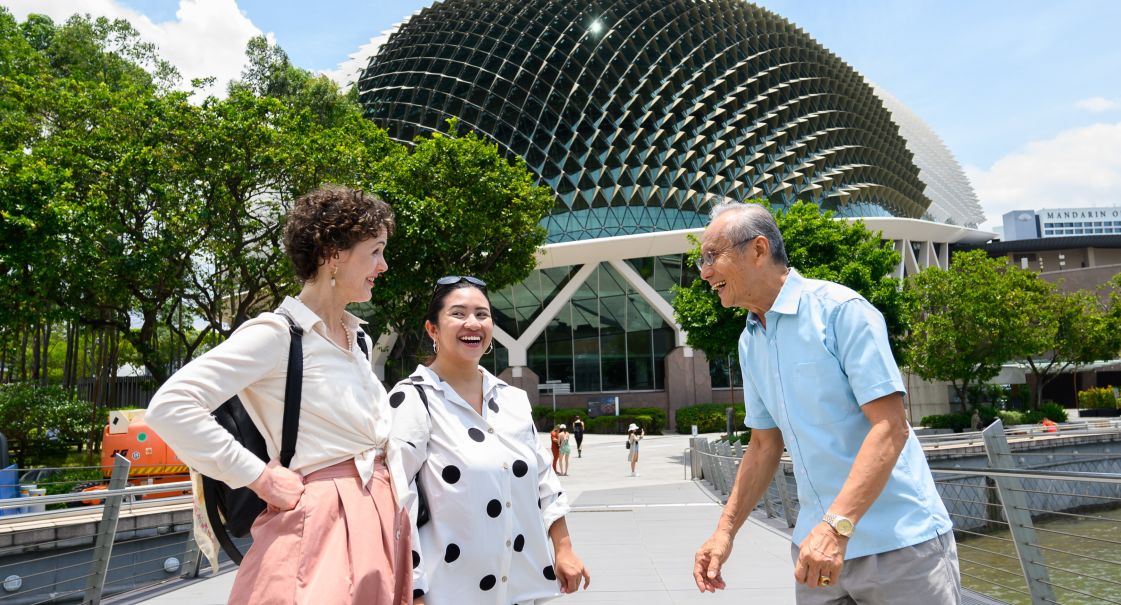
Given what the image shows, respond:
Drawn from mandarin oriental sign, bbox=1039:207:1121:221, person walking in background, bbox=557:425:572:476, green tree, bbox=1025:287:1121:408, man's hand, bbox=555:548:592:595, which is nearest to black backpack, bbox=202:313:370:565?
man's hand, bbox=555:548:592:595

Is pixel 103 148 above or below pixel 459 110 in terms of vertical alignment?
below

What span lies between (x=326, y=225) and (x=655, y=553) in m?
6.48

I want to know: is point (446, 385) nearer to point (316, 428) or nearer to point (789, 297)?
point (316, 428)

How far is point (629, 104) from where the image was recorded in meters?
38.6

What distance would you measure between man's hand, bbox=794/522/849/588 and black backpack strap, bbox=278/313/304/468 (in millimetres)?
1472

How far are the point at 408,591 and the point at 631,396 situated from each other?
37729mm

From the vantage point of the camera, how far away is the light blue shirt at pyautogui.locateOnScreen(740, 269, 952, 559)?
7.62 feet

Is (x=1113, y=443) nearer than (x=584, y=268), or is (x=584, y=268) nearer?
(x=1113, y=443)

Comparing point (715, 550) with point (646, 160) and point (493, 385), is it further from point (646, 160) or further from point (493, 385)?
point (646, 160)

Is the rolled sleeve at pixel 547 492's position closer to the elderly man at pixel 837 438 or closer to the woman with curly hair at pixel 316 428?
the elderly man at pixel 837 438

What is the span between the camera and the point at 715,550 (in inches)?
106

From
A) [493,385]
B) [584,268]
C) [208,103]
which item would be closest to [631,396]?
[584,268]

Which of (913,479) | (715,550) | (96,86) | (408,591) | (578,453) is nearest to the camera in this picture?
(408,591)

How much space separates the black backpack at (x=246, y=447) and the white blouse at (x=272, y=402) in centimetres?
2
